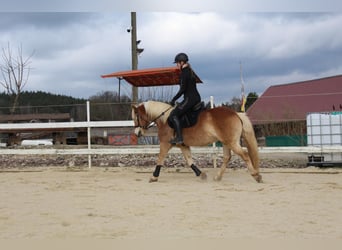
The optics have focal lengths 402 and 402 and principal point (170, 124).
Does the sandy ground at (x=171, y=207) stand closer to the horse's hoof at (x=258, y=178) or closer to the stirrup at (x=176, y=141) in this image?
the horse's hoof at (x=258, y=178)

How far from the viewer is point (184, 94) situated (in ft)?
23.3

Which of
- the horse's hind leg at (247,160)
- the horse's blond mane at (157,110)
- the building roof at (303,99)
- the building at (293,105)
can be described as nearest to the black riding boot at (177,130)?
the horse's blond mane at (157,110)

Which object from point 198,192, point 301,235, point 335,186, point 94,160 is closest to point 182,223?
point 301,235

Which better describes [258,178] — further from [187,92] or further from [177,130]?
[187,92]

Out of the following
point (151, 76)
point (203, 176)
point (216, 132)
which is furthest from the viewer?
point (151, 76)

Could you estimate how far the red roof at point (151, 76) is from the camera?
8.51 m

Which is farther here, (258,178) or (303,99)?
(303,99)

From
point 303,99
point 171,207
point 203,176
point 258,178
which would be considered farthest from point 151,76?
point 303,99

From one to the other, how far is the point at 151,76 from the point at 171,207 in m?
4.65

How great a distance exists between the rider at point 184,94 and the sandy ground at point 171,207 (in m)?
0.98

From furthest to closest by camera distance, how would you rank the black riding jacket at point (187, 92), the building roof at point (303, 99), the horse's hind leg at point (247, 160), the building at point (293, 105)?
the building roof at point (303, 99) < the building at point (293, 105) < the black riding jacket at point (187, 92) < the horse's hind leg at point (247, 160)

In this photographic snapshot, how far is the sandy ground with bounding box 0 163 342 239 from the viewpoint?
3.71 metres

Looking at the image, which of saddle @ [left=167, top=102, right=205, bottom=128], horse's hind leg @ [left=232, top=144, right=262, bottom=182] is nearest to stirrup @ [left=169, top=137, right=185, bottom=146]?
saddle @ [left=167, top=102, right=205, bottom=128]

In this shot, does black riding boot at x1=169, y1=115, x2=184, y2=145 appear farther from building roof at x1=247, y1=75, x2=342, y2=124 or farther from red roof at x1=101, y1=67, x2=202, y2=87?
building roof at x1=247, y1=75, x2=342, y2=124
